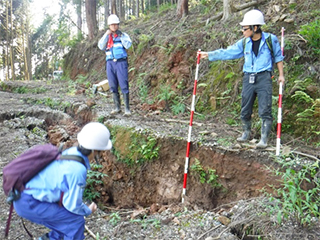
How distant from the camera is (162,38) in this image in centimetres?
1124

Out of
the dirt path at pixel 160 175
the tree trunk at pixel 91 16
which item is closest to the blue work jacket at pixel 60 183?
the dirt path at pixel 160 175

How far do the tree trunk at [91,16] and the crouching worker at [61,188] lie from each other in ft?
47.4

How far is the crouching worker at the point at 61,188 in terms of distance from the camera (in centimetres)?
270

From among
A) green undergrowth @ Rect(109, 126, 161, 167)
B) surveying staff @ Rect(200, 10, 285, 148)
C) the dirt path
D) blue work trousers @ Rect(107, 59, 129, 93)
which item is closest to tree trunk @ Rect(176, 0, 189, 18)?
the dirt path

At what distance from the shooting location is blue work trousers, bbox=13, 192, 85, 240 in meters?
2.74

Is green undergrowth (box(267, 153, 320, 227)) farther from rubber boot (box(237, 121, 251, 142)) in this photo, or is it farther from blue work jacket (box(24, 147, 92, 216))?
blue work jacket (box(24, 147, 92, 216))

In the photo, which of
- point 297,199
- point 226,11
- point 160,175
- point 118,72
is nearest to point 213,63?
point 226,11

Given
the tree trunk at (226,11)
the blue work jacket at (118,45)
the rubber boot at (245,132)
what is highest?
the tree trunk at (226,11)

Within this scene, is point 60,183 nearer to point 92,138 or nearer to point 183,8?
point 92,138

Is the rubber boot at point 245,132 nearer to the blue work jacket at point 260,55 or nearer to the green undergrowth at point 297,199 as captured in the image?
the green undergrowth at point 297,199

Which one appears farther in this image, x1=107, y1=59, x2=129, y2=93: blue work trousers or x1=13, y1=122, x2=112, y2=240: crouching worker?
x1=107, y1=59, x2=129, y2=93: blue work trousers

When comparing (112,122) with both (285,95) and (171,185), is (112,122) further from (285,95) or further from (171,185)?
(285,95)

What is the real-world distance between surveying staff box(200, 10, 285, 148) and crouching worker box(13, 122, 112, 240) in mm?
3049

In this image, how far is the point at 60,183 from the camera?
2699 mm
